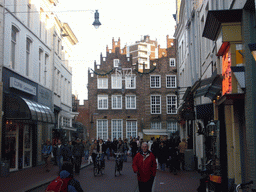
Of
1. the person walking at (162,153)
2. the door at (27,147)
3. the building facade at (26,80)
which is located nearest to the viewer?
the building facade at (26,80)

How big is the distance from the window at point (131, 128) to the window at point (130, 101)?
219 cm

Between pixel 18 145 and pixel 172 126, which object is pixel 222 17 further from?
pixel 172 126

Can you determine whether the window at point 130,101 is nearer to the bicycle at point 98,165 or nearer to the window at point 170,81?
the window at point 170,81

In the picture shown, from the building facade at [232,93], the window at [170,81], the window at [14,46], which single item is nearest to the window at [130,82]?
the window at [170,81]

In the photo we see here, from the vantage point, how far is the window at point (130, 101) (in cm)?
5400

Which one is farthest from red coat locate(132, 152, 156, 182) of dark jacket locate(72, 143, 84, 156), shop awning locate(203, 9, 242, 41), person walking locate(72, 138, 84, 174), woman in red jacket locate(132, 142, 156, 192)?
dark jacket locate(72, 143, 84, 156)

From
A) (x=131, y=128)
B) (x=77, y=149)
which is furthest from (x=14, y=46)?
(x=131, y=128)

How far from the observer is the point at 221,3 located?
13.9m

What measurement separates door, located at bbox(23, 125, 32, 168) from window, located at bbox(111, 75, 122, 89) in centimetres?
3012

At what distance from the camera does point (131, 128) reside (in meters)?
53.7

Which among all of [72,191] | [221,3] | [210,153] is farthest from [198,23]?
[72,191]

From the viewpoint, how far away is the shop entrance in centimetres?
2064

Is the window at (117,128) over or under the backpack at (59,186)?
over

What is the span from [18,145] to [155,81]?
114ft
